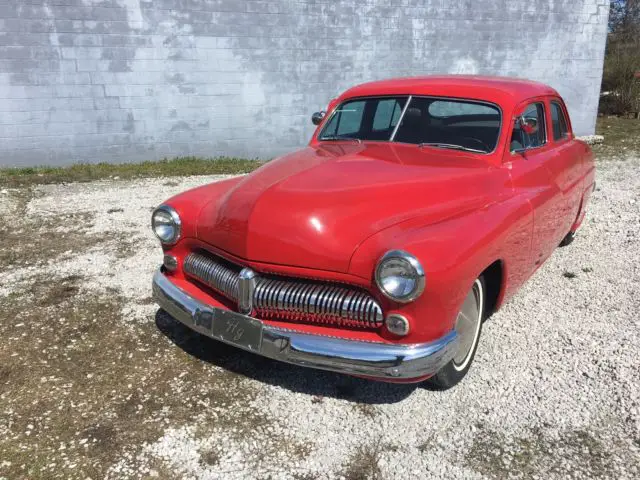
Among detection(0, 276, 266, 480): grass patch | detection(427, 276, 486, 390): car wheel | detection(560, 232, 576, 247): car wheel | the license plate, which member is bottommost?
detection(560, 232, 576, 247): car wheel

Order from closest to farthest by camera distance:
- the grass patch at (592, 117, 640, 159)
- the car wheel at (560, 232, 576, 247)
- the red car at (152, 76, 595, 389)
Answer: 1. the red car at (152, 76, 595, 389)
2. the car wheel at (560, 232, 576, 247)
3. the grass patch at (592, 117, 640, 159)

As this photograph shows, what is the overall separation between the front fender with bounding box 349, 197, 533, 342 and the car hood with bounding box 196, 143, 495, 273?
86 millimetres

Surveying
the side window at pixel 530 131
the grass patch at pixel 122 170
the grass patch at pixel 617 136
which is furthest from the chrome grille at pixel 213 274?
the grass patch at pixel 617 136

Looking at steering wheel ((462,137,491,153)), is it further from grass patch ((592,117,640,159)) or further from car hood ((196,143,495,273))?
grass patch ((592,117,640,159))

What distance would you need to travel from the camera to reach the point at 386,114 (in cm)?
386

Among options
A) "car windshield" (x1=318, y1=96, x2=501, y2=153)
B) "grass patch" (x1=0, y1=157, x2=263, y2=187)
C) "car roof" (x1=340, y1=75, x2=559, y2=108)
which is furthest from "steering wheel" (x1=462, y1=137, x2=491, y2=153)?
"grass patch" (x1=0, y1=157, x2=263, y2=187)

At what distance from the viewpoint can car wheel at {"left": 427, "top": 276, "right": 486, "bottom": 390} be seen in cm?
290

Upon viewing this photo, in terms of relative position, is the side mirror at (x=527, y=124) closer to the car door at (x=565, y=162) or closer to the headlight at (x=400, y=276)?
the car door at (x=565, y=162)

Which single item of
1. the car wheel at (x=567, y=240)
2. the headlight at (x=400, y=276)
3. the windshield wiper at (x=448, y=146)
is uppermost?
the windshield wiper at (x=448, y=146)

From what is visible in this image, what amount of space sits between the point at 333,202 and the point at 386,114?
130 centimetres

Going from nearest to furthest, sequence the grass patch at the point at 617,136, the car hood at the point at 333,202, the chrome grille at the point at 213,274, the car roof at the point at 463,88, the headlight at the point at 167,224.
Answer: the car hood at the point at 333,202, the chrome grille at the point at 213,274, the headlight at the point at 167,224, the car roof at the point at 463,88, the grass patch at the point at 617,136

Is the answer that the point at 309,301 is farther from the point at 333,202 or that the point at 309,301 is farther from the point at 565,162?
the point at 565,162

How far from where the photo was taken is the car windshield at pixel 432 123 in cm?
359

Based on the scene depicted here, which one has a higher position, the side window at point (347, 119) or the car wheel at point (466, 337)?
the side window at point (347, 119)
